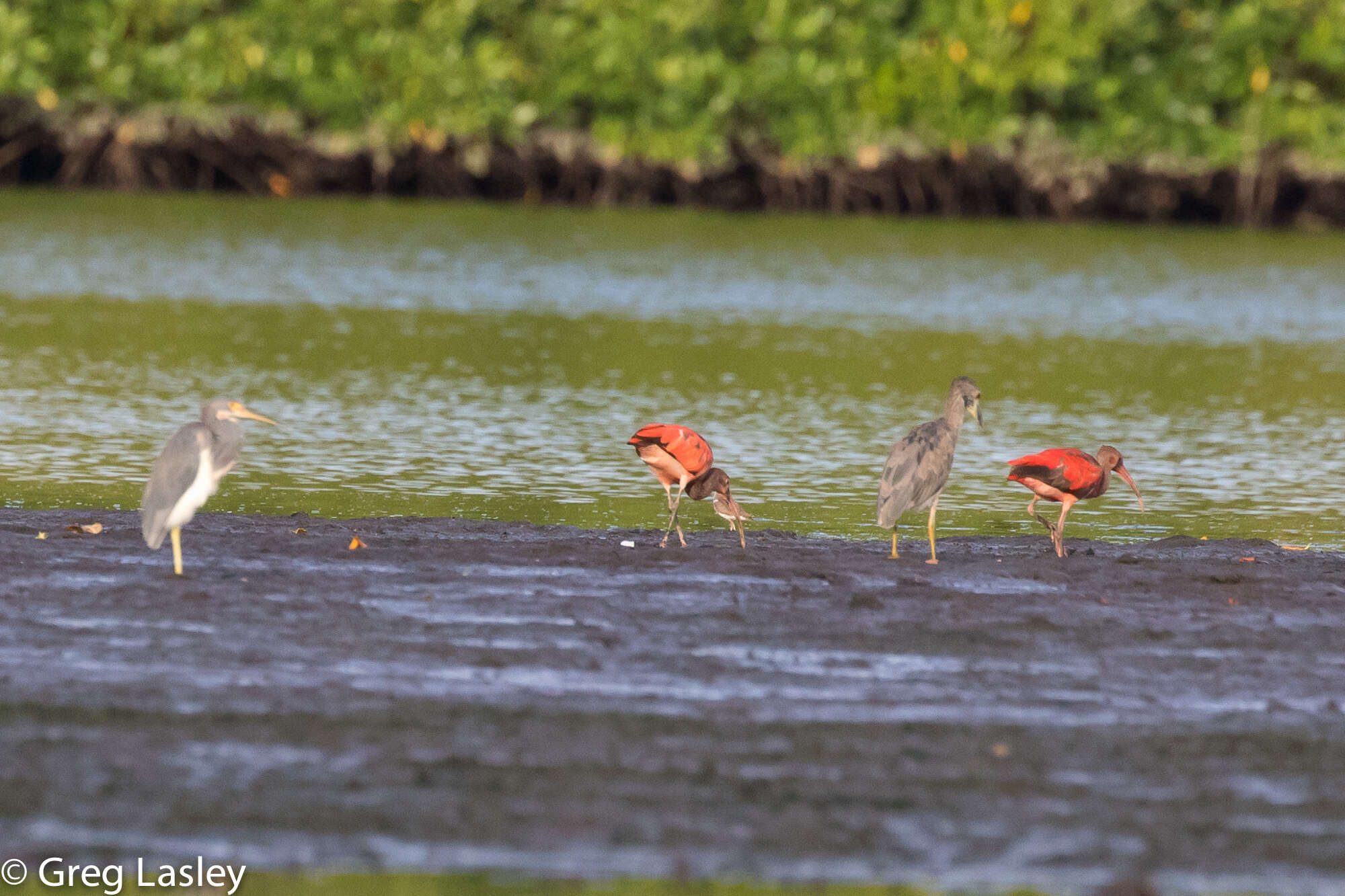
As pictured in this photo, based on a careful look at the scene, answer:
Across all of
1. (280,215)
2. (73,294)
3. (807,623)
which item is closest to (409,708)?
(807,623)

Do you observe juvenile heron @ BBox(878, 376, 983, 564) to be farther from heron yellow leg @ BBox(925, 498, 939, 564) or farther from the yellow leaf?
the yellow leaf

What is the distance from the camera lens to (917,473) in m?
10.5

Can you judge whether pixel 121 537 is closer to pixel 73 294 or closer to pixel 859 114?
pixel 73 294

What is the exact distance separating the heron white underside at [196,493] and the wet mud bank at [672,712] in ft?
0.92

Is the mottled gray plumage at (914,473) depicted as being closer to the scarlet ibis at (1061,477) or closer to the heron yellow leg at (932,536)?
the heron yellow leg at (932,536)

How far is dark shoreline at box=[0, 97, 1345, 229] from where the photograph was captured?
46.7 metres

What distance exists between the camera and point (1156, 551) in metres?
11.4

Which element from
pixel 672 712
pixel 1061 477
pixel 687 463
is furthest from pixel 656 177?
pixel 672 712

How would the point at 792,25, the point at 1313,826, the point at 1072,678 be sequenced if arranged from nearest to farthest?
the point at 1313,826
the point at 1072,678
the point at 792,25

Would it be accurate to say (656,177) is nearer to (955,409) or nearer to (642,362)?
(642,362)

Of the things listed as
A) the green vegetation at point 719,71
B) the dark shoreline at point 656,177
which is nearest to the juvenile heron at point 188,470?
the dark shoreline at point 656,177

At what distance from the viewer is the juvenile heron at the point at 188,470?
9414 mm

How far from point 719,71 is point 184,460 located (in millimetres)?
42015

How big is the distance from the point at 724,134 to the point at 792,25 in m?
3.80
